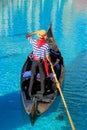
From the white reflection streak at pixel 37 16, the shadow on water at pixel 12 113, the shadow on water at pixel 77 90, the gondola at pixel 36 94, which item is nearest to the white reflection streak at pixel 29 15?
the white reflection streak at pixel 37 16

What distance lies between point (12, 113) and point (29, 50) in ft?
16.2

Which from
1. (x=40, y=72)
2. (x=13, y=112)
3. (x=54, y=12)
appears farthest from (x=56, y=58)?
(x=54, y=12)

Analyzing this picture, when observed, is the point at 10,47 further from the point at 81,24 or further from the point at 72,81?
the point at 81,24

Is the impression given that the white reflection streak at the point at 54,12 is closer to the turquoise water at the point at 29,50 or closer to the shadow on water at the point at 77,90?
the turquoise water at the point at 29,50

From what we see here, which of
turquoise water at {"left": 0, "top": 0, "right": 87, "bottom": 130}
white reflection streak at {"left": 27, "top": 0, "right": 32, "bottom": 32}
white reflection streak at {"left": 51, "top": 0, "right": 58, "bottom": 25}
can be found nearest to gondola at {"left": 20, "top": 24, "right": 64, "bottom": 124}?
turquoise water at {"left": 0, "top": 0, "right": 87, "bottom": 130}

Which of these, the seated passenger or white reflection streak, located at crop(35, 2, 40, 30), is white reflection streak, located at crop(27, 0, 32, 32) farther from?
the seated passenger

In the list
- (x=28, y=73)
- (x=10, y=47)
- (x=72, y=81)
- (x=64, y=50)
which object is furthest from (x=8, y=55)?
(x=28, y=73)

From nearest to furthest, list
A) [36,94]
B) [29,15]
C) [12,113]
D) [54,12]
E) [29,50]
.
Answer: [36,94]
[12,113]
[29,50]
[29,15]
[54,12]

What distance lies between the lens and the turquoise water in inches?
270

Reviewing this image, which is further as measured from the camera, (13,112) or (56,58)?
(56,58)

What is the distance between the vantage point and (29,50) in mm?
11750

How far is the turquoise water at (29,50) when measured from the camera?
6.86m

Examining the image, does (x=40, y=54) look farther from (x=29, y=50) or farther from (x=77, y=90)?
(x=29, y=50)

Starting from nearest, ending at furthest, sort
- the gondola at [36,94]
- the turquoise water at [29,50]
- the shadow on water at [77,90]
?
the gondola at [36,94], the turquoise water at [29,50], the shadow on water at [77,90]
